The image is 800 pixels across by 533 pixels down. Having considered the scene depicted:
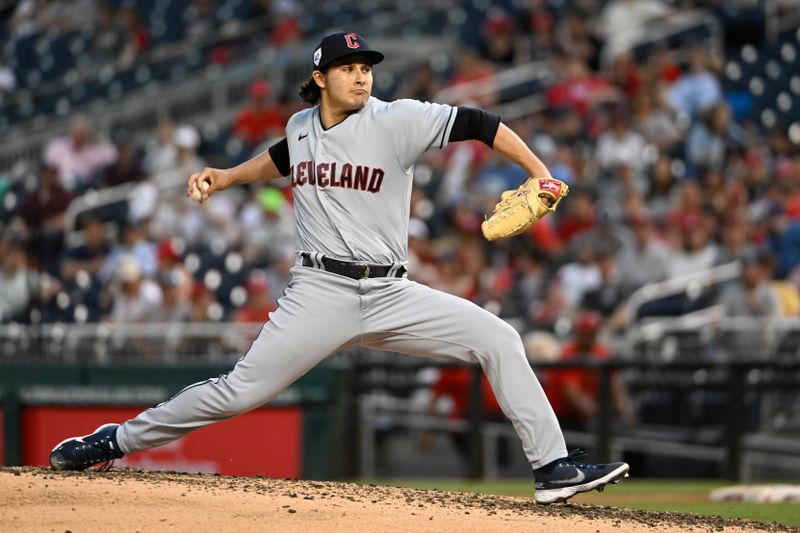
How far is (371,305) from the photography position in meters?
5.66

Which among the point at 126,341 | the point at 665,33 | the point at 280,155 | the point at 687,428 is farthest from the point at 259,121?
the point at 280,155

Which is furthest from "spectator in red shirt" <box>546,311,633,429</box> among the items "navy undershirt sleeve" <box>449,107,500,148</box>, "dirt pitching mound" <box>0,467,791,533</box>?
"navy undershirt sleeve" <box>449,107,500,148</box>

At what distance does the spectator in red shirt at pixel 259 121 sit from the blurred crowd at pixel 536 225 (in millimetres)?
18

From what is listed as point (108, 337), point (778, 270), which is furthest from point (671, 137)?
point (108, 337)

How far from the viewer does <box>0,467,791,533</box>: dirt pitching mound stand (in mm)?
5238

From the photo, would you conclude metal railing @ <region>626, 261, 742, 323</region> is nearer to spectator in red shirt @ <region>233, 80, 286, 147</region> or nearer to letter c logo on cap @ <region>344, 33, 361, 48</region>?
spectator in red shirt @ <region>233, 80, 286, 147</region>

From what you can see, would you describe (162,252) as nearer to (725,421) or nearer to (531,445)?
(725,421)

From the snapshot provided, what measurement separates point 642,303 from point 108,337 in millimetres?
4432

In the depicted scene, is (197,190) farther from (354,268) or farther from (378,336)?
(378,336)

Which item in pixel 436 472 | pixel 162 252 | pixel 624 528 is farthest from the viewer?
pixel 162 252

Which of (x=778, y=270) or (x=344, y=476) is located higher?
(x=778, y=270)

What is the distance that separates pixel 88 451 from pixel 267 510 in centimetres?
102

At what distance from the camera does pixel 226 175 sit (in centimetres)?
607

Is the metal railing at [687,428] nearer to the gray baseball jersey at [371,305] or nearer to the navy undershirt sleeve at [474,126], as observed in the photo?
the gray baseball jersey at [371,305]
